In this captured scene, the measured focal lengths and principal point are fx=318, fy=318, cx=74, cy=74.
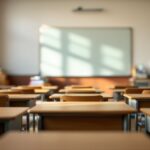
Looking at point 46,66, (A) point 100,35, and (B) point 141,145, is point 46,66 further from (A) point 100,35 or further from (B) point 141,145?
(B) point 141,145

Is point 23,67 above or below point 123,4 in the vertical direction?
below

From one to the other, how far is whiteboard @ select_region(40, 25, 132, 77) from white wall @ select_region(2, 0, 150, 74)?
191 millimetres

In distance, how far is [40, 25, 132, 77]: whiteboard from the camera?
9320 mm

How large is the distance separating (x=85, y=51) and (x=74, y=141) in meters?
8.25

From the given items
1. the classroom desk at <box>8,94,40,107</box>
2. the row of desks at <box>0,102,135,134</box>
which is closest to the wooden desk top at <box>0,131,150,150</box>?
the row of desks at <box>0,102,135,134</box>

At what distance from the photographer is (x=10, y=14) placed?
30.9ft

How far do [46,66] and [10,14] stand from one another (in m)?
1.87

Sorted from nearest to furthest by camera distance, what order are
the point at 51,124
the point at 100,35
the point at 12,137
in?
the point at 12,137 < the point at 51,124 < the point at 100,35

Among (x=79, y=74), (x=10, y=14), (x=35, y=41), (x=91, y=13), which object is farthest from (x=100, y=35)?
(x=10, y=14)

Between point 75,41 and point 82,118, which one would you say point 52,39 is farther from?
point 82,118

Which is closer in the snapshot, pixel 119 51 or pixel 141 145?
pixel 141 145

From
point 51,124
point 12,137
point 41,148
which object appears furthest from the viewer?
point 51,124

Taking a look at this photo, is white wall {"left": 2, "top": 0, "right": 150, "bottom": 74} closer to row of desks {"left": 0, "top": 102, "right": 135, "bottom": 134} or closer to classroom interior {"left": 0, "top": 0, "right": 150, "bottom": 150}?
classroom interior {"left": 0, "top": 0, "right": 150, "bottom": 150}

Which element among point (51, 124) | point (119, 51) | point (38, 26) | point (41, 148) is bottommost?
point (51, 124)
